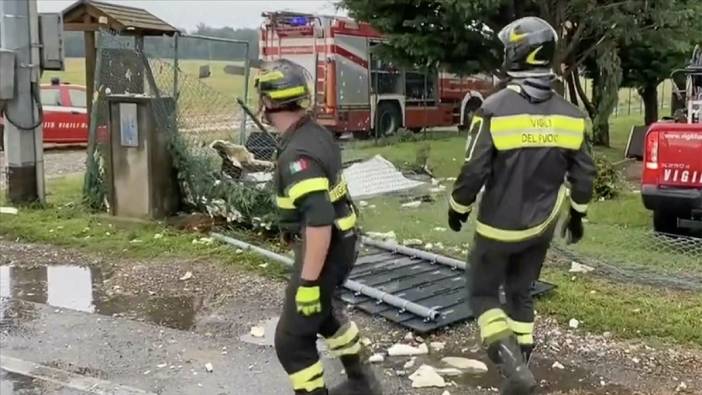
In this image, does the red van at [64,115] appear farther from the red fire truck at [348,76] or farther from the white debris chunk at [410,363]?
the white debris chunk at [410,363]

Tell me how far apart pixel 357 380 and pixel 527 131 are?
4.85 ft

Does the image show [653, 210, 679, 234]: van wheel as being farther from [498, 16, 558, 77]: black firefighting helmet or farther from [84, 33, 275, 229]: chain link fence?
[498, 16, 558, 77]: black firefighting helmet

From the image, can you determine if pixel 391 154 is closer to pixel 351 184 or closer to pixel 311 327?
pixel 351 184

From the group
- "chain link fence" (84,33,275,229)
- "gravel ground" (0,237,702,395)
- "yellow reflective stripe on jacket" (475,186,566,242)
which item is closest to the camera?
"yellow reflective stripe on jacket" (475,186,566,242)

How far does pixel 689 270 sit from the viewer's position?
270 inches

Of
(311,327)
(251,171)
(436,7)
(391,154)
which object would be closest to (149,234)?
(251,171)

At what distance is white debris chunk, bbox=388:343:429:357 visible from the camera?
511cm

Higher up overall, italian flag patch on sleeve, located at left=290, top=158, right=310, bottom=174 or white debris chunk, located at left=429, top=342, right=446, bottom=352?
italian flag patch on sleeve, located at left=290, top=158, right=310, bottom=174

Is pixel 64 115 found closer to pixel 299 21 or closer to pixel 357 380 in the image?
pixel 299 21

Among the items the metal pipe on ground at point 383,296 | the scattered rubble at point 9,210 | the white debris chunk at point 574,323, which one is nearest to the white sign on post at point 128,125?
the scattered rubble at point 9,210

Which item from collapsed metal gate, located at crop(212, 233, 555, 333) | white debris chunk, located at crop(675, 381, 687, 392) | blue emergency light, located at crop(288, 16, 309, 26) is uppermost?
blue emergency light, located at crop(288, 16, 309, 26)

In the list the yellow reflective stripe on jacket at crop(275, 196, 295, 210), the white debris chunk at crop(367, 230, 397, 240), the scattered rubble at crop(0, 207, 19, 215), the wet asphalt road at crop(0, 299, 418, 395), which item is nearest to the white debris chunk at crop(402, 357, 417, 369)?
the wet asphalt road at crop(0, 299, 418, 395)

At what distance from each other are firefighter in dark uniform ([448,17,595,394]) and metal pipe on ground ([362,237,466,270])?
2.57 meters

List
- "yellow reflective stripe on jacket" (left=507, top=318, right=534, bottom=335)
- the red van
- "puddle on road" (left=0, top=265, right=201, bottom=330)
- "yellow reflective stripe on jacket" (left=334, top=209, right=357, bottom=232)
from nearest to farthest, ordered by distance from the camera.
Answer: "yellow reflective stripe on jacket" (left=334, top=209, right=357, bottom=232) < "yellow reflective stripe on jacket" (left=507, top=318, right=534, bottom=335) < "puddle on road" (left=0, top=265, right=201, bottom=330) < the red van
